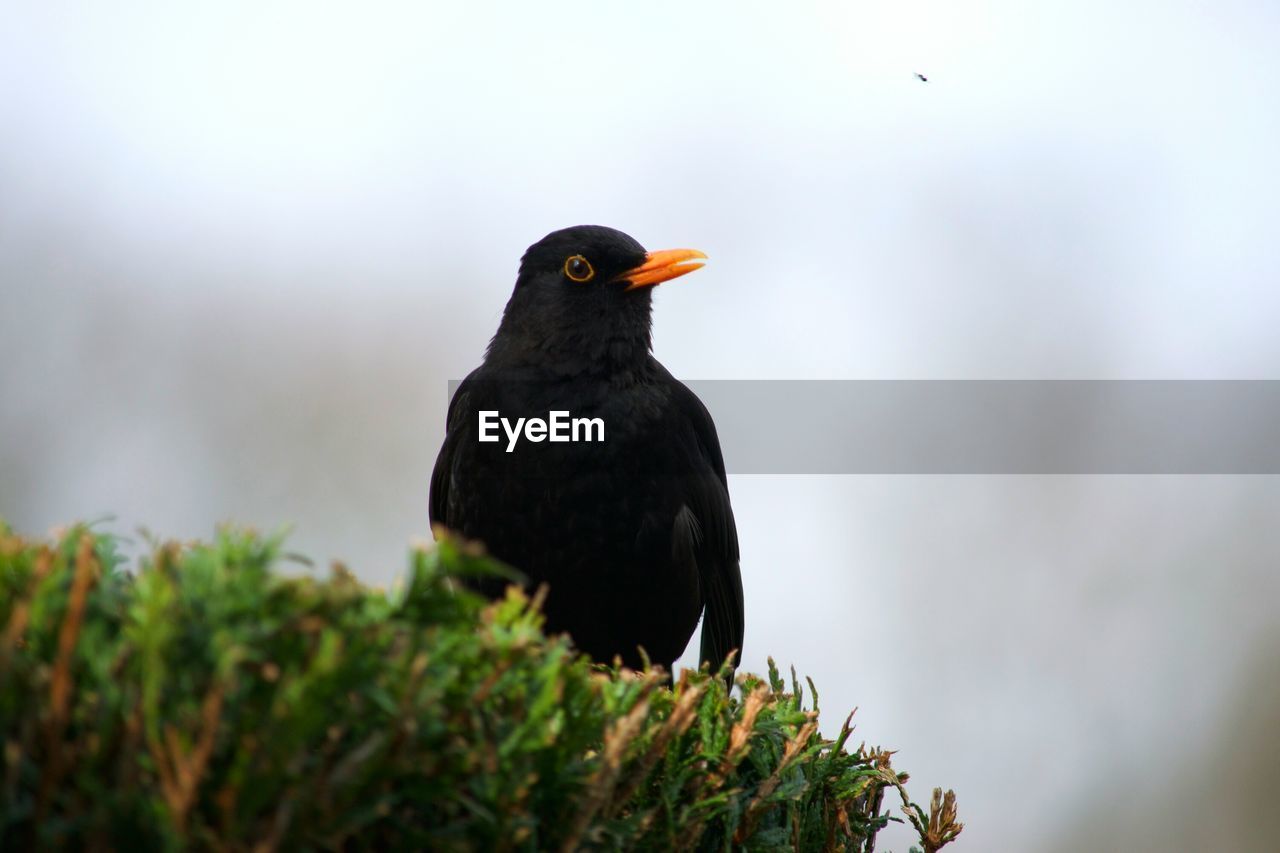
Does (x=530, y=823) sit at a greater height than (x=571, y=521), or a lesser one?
lesser

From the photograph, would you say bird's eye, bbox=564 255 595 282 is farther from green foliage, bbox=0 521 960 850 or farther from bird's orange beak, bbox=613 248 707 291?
green foliage, bbox=0 521 960 850

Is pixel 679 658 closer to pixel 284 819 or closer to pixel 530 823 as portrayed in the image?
pixel 530 823

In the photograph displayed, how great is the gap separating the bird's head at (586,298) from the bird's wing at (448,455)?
7.4 inches

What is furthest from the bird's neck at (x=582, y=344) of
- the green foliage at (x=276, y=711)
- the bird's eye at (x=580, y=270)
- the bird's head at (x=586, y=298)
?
the green foliage at (x=276, y=711)

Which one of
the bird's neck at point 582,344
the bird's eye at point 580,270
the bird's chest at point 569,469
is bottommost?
the bird's chest at point 569,469

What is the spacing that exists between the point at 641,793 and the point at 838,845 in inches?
24.4

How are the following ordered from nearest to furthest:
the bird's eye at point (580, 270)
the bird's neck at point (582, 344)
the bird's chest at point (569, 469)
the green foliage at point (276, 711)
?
the green foliage at point (276, 711), the bird's chest at point (569, 469), the bird's neck at point (582, 344), the bird's eye at point (580, 270)

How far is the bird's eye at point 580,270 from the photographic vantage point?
13.4 feet

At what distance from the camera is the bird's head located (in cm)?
397

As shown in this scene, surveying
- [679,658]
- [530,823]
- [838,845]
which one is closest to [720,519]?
[679,658]

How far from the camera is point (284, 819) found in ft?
3.58

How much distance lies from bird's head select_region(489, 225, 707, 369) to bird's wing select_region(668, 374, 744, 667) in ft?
0.98

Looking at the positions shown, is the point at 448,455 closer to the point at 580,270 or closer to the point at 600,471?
the point at 600,471

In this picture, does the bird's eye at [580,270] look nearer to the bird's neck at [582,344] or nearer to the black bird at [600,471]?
the black bird at [600,471]
